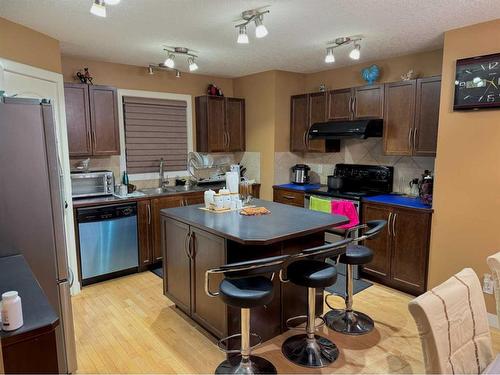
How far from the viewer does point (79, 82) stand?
3.94 metres

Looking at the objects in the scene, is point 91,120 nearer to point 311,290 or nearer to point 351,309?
point 311,290

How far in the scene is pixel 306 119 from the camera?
4672 millimetres

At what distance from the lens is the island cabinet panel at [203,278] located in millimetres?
2422

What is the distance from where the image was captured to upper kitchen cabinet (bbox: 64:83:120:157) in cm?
365

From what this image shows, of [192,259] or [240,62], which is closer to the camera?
[192,259]

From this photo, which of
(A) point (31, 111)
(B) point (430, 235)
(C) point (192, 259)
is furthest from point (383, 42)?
(A) point (31, 111)

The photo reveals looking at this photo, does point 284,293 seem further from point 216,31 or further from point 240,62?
point 240,62

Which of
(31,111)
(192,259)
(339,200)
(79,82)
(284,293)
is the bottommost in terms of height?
(284,293)

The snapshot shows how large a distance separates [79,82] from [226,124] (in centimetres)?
198

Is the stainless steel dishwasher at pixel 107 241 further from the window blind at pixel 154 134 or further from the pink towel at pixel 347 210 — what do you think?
the pink towel at pixel 347 210

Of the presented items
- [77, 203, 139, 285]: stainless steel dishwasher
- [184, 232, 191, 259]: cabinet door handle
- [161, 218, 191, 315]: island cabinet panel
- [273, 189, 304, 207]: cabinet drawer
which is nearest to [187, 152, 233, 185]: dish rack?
[273, 189, 304, 207]: cabinet drawer

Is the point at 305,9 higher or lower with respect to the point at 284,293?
higher

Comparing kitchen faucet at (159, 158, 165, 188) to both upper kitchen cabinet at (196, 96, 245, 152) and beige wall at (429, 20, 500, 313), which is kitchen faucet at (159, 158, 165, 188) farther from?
beige wall at (429, 20, 500, 313)

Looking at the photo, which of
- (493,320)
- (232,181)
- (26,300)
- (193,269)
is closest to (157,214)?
(232,181)
